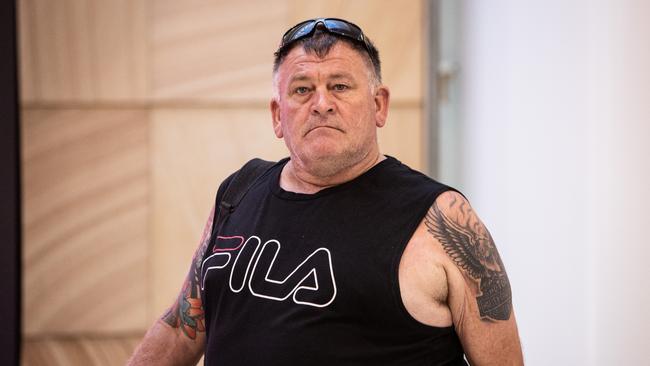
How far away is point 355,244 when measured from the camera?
147cm

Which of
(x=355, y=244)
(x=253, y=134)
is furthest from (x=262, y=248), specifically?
(x=253, y=134)

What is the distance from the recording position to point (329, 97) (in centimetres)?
157

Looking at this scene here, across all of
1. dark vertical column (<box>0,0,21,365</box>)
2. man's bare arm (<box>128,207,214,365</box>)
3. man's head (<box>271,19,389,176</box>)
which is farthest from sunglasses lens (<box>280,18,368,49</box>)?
dark vertical column (<box>0,0,21,365</box>)

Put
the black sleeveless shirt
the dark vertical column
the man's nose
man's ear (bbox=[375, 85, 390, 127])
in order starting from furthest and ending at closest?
the dark vertical column < man's ear (bbox=[375, 85, 390, 127]) < the man's nose < the black sleeveless shirt

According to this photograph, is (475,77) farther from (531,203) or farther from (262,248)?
(262,248)

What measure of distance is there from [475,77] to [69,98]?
1.70m

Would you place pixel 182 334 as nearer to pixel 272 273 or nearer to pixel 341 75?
pixel 272 273

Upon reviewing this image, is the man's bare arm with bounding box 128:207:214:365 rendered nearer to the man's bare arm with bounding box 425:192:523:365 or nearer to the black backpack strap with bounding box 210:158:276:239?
the black backpack strap with bounding box 210:158:276:239

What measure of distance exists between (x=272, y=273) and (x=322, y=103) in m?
0.37

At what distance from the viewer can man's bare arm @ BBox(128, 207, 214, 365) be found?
1731mm

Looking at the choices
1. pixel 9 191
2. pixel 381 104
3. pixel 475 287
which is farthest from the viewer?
pixel 9 191

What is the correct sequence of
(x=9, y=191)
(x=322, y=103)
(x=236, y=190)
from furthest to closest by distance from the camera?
(x=9, y=191)
(x=236, y=190)
(x=322, y=103)

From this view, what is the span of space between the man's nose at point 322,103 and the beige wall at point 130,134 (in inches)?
59.1

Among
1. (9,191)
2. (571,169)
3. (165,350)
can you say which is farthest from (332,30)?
(9,191)
